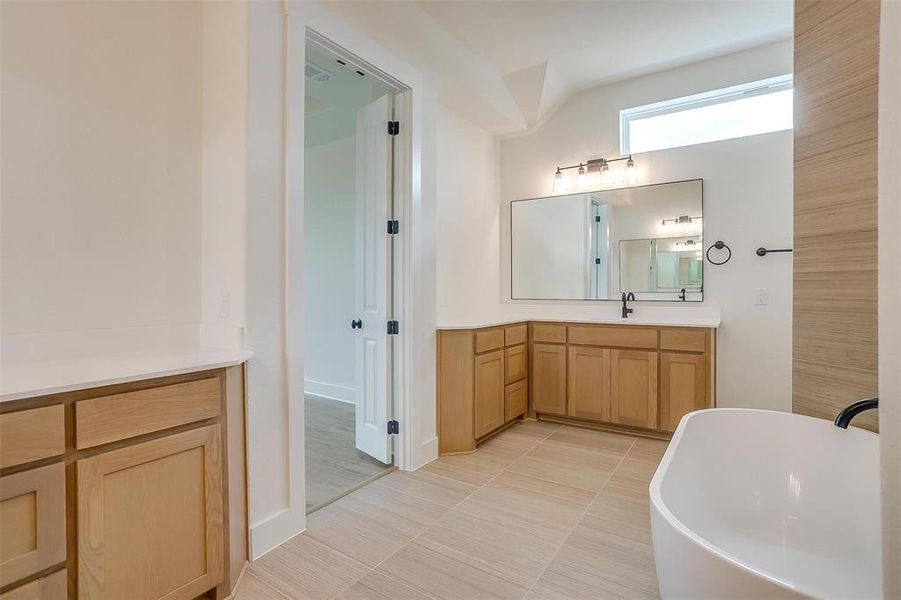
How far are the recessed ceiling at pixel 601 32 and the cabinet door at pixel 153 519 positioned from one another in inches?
107

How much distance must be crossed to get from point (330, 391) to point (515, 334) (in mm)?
2208

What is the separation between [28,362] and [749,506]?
2817mm

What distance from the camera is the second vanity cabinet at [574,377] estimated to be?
119 inches

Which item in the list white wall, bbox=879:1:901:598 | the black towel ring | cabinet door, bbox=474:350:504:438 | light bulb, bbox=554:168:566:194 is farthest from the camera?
light bulb, bbox=554:168:566:194

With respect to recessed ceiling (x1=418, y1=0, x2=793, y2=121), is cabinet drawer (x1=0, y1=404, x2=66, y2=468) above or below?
below

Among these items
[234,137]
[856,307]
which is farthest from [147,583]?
[856,307]

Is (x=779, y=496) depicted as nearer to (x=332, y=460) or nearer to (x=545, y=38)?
(x=332, y=460)

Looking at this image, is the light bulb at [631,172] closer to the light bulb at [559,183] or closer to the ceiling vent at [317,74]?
the light bulb at [559,183]

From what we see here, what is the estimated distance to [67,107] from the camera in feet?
5.46

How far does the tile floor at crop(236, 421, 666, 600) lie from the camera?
167 centimetres

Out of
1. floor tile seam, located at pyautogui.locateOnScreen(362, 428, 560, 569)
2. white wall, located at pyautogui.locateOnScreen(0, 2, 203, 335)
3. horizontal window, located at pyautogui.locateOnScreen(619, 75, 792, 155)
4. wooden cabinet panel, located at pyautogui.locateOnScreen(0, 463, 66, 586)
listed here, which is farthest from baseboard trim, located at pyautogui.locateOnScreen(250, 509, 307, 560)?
horizontal window, located at pyautogui.locateOnScreen(619, 75, 792, 155)

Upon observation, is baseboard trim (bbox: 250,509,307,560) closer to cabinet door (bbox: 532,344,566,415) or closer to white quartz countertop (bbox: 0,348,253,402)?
white quartz countertop (bbox: 0,348,253,402)

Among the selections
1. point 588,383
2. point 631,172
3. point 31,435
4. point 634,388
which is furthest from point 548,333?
point 31,435

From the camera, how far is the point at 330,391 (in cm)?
465
